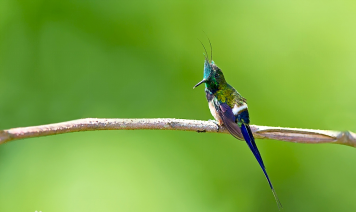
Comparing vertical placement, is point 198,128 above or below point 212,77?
below

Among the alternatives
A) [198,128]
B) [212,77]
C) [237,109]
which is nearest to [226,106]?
[237,109]

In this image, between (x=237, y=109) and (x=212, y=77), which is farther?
(x=212, y=77)

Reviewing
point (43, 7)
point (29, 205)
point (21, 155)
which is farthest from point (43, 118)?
point (43, 7)

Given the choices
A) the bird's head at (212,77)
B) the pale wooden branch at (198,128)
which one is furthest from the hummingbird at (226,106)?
the pale wooden branch at (198,128)

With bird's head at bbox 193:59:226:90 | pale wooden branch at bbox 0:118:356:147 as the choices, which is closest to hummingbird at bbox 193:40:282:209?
bird's head at bbox 193:59:226:90

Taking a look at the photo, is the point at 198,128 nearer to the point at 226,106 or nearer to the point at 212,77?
the point at 226,106

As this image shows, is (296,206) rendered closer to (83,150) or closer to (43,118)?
(83,150)

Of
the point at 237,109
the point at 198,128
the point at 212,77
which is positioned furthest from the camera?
the point at 212,77

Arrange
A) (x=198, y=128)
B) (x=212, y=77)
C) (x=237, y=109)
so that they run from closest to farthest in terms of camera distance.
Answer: (x=198, y=128) < (x=237, y=109) < (x=212, y=77)

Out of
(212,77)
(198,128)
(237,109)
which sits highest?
(212,77)

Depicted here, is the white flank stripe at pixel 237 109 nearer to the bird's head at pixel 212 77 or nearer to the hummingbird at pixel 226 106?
the hummingbird at pixel 226 106
